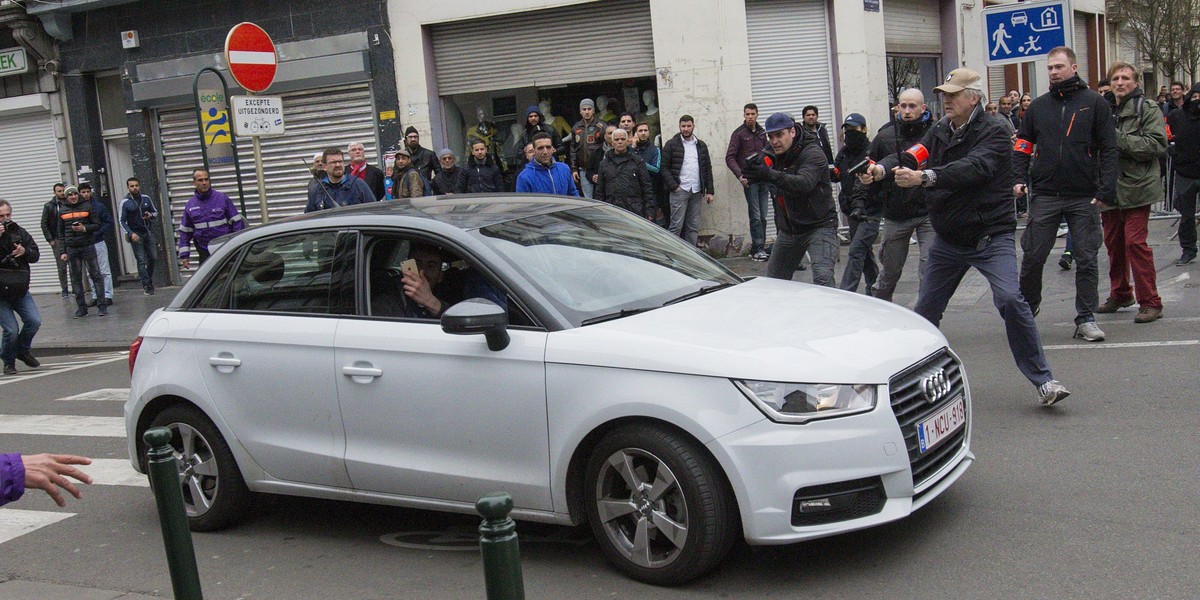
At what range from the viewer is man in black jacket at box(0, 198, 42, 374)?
40.1ft

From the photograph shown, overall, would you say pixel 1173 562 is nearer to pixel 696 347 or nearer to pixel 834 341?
pixel 834 341

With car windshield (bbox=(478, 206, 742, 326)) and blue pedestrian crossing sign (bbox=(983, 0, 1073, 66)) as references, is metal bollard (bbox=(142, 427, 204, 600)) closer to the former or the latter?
car windshield (bbox=(478, 206, 742, 326))

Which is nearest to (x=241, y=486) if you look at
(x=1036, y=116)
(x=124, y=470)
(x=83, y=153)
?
(x=124, y=470)

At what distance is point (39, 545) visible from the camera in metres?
5.95

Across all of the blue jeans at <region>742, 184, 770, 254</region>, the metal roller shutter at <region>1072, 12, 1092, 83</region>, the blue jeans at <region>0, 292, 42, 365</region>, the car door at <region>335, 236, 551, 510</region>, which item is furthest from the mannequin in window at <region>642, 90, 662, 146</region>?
the metal roller shutter at <region>1072, 12, 1092, 83</region>

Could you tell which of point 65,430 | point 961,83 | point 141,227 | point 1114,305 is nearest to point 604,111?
point 141,227

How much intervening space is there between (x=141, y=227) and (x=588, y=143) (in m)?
7.98

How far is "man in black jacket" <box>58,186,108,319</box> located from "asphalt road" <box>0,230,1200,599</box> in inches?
433

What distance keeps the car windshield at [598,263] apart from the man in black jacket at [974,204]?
5.05 feet

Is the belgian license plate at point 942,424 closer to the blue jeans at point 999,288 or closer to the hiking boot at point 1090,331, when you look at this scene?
the blue jeans at point 999,288

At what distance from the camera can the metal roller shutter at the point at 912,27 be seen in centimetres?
1756

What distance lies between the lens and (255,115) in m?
11.6

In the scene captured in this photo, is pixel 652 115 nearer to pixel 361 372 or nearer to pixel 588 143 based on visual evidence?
pixel 588 143

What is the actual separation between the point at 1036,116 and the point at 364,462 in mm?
5652
